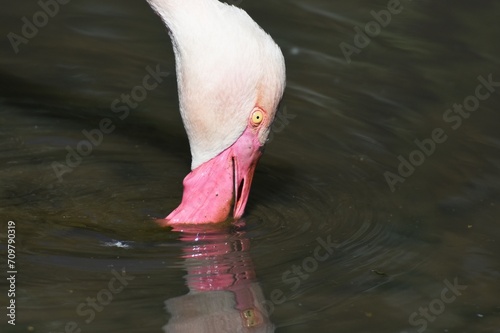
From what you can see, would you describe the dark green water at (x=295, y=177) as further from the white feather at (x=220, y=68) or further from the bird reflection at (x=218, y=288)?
the white feather at (x=220, y=68)

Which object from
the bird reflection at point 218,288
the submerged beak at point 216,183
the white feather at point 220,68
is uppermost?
the white feather at point 220,68

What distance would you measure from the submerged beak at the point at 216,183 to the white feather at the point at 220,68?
54 mm

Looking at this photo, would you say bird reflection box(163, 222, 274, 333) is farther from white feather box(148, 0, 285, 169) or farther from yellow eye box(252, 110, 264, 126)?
yellow eye box(252, 110, 264, 126)

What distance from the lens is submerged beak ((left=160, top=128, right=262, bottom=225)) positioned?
20.4 feet

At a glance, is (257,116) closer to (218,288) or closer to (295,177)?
(295,177)

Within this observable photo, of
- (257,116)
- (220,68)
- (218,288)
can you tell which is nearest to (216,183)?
(257,116)

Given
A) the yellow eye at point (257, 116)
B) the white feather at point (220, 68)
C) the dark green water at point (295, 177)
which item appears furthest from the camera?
the yellow eye at point (257, 116)

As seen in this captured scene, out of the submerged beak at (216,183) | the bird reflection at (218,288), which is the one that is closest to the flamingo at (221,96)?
the submerged beak at (216,183)

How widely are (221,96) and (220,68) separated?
0.15m

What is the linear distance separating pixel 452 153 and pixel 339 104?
96cm

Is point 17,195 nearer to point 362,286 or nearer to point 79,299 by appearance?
point 79,299

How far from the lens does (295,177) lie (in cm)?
693

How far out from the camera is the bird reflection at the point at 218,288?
17.3 feet

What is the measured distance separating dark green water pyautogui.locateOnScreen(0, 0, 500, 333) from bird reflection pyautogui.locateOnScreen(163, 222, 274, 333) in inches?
0.7
